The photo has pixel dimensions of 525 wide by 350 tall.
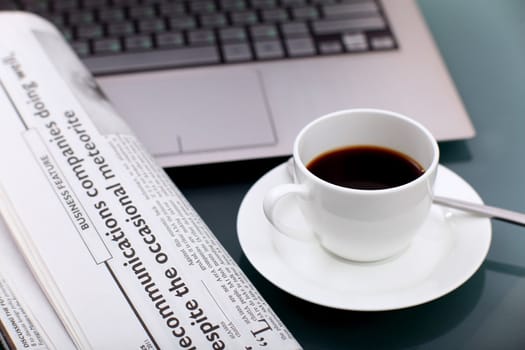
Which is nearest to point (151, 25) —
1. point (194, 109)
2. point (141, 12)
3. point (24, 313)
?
point (141, 12)

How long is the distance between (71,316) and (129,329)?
0.12ft

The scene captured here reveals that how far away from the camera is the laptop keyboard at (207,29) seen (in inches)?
25.5

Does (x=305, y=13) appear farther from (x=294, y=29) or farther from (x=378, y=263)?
(x=378, y=263)

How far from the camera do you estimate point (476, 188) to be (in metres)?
0.55

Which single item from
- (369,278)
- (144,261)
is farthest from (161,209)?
(369,278)

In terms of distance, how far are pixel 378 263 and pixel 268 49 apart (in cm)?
27

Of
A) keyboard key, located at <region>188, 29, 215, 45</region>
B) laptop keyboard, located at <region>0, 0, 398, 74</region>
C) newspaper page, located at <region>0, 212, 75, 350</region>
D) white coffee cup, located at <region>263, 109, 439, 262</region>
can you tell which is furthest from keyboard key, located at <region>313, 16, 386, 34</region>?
newspaper page, located at <region>0, 212, 75, 350</region>

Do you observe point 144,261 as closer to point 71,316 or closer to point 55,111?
point 71,316

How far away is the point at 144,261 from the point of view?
1.41 feet

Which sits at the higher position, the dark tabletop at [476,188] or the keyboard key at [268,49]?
the keyboard key at [268,49]

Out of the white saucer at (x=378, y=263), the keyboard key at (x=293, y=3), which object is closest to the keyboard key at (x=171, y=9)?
the keyboard key at (x=293, y=3)

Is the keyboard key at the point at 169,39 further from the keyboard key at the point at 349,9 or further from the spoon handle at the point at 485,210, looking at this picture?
the spoon handle at the point at 485,210

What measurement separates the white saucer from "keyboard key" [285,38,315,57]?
189 mm

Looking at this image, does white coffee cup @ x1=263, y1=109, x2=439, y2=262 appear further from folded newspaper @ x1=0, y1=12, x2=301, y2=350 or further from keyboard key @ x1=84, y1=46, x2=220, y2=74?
keyboard key @ x1=84, y1=46, x2=220, y2=74
